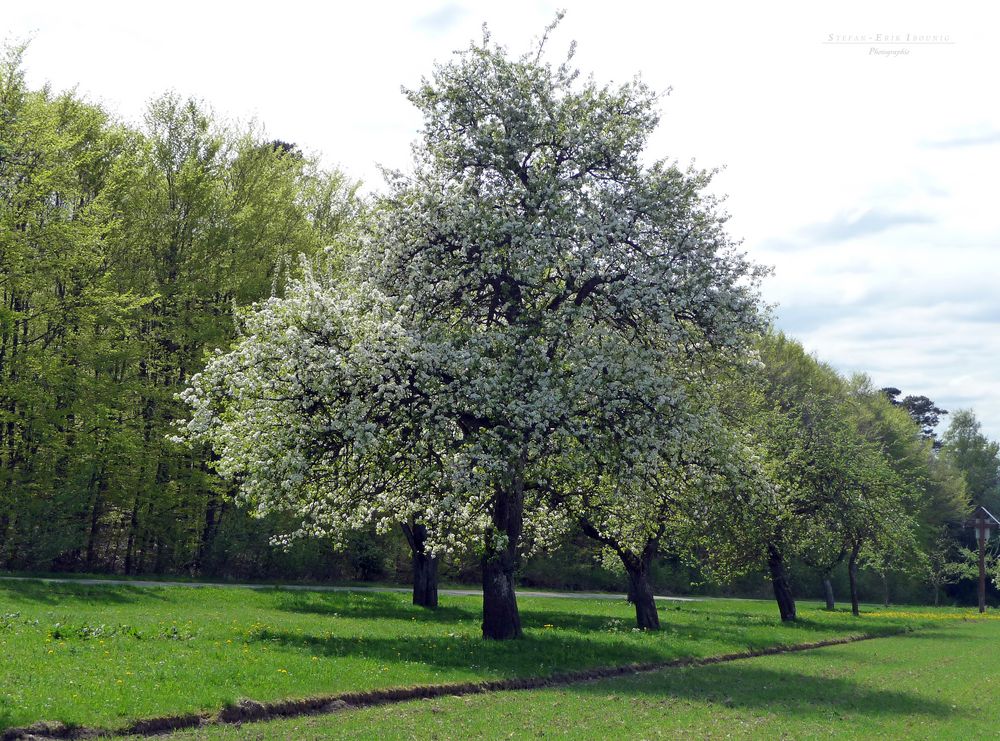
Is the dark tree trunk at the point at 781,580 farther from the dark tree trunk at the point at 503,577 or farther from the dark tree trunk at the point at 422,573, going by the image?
the dark tree trunk at the point at 503,577

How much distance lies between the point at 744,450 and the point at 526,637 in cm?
832

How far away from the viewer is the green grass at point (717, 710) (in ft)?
53.8

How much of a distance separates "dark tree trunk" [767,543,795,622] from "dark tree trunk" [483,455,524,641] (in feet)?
71.3

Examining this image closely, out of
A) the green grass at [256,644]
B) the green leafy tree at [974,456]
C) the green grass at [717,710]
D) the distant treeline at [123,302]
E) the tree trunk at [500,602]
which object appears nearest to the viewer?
the green grass at [717,710]

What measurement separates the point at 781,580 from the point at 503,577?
23336mm

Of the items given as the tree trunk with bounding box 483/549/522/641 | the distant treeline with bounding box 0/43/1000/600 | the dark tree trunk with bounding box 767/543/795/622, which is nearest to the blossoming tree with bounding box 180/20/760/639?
the tree trunk with bounding box 483/549/522/641

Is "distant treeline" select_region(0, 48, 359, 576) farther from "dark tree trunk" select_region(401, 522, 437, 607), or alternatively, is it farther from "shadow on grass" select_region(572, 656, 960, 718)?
"shadow on grass" select_region(572, 656, 960, 718)

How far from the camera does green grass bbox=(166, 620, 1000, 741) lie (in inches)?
645

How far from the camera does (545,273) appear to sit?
26.3 metres

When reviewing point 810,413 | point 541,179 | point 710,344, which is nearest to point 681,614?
point 810,413

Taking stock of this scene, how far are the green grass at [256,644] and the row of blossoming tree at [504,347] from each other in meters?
2.99

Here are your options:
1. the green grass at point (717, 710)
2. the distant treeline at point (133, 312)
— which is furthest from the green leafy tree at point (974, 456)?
the green grass at point (717, 710)

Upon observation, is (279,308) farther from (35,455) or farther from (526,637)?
(35,455)

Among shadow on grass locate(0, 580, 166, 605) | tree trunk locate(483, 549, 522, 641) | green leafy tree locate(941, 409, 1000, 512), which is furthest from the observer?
green leafy tree locate(941, 409, 1000, 512)
